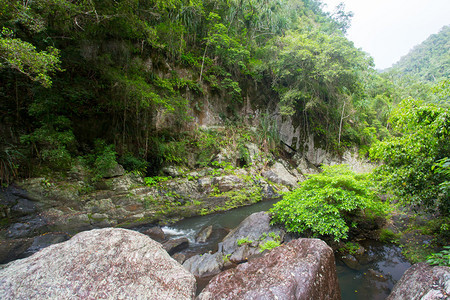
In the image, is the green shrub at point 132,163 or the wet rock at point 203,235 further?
the green shrub at point 132,163

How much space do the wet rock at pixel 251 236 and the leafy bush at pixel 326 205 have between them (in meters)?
0.31

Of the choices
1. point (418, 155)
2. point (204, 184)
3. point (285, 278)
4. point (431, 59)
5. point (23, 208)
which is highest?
point (431, 59)

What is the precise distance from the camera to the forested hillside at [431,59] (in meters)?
31.8

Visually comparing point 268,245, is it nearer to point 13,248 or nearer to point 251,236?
point 251,236

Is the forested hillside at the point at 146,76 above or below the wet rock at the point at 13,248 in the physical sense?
above

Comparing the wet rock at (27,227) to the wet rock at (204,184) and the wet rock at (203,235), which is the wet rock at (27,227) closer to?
the wet rock at (203,235)

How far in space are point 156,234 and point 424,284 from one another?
5.93 metres

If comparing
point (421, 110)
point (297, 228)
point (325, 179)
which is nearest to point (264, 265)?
point (297, 228)

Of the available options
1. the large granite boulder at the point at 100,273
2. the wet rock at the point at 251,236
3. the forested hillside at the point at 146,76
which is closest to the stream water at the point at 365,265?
the wet rock at the point at 251,236

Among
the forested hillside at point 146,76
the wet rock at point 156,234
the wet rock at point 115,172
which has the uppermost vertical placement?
the forested hillside at point 146,76

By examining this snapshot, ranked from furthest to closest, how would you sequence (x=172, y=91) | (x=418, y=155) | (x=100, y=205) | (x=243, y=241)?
(x=172, y=91)
(x=100, y=205)
(x=243, y=241)
(x=418, y=155)

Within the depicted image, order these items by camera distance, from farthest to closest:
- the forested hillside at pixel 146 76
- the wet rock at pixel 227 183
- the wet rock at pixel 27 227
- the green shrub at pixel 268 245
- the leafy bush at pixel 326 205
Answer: the wet rock at pixel 227 183 < the forested hillside at pixel 146 76 < the wet rock at pixel 27 227 < the green shrub at pixel 268 245 < the leafy bush at pixel 326 205

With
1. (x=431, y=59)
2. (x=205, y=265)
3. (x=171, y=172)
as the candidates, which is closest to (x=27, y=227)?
(x=205, y=265)

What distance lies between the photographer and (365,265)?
177 inches
